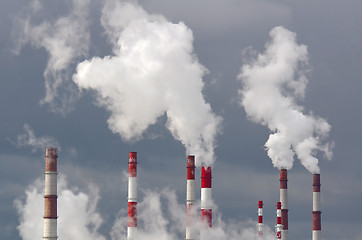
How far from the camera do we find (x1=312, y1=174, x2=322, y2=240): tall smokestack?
8800 centimetres

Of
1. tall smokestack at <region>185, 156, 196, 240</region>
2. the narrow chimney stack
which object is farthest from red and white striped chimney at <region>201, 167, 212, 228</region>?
the narrow chimney stack

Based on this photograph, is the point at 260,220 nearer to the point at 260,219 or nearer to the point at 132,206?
the point at 260,219

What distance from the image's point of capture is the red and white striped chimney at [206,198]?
6994 cm

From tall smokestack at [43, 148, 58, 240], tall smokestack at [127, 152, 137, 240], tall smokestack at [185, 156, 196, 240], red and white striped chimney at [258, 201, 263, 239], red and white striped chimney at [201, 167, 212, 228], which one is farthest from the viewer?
red and white striped chimney at [258, 201, 263, 239]

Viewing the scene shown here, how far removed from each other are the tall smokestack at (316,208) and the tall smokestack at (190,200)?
67.1 feet

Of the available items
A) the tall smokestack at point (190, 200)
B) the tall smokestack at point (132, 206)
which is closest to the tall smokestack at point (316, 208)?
the tall smokestack at point (190, 200)

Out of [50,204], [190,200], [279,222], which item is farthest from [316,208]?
[50,204]

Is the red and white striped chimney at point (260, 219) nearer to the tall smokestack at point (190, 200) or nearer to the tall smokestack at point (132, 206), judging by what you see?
the tall smokestack at point (190, 200)

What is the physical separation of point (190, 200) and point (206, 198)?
157 centimetres

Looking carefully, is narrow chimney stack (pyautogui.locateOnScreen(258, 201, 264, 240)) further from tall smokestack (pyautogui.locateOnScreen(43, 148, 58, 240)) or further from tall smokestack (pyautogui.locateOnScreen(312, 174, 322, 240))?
tall smokestack (pyautogui.locateOnScreen(43, 148, 58, 240))

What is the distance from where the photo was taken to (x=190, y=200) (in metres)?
71.1

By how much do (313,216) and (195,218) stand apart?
70.0ft

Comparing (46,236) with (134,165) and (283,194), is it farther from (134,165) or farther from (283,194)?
(283,194)

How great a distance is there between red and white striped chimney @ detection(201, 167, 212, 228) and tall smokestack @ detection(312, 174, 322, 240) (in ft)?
67.3
